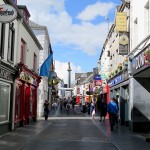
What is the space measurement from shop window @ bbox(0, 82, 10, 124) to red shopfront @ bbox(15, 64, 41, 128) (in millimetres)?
1802

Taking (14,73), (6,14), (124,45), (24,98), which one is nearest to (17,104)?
(24,98)

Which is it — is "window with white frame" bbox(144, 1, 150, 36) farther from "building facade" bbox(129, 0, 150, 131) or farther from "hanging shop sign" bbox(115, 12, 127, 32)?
"hanging shop sign" bbox(115, 12, 127, 32)

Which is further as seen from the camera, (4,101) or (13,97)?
(13,97)

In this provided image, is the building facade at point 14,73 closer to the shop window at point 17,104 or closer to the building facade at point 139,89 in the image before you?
the shop window at point 17,104

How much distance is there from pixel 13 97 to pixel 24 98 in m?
3.68

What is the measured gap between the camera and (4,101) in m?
17.8

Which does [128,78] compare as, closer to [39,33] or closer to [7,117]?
[7,117]

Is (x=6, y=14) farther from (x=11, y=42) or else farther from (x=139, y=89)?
(x=139, y=89)

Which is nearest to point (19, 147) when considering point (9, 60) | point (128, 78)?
point (9, 60)

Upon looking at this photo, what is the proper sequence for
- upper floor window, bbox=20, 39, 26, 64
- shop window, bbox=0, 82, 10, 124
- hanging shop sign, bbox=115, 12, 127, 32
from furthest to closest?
hanging shop sign, bbox=115, 12, 127, 32, upper floor window, bbox=20, 39, 26, 64, shop window, bbox=0, 82, 10, 124

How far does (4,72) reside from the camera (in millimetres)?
16938

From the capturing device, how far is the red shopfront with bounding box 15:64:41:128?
20.8m

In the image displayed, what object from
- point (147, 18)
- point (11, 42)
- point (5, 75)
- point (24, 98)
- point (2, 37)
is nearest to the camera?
point (2, 37)

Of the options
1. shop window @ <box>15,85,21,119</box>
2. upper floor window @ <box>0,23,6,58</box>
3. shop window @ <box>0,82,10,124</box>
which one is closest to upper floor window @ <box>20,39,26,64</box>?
shop window @ <box>15,85,21,119</box>
